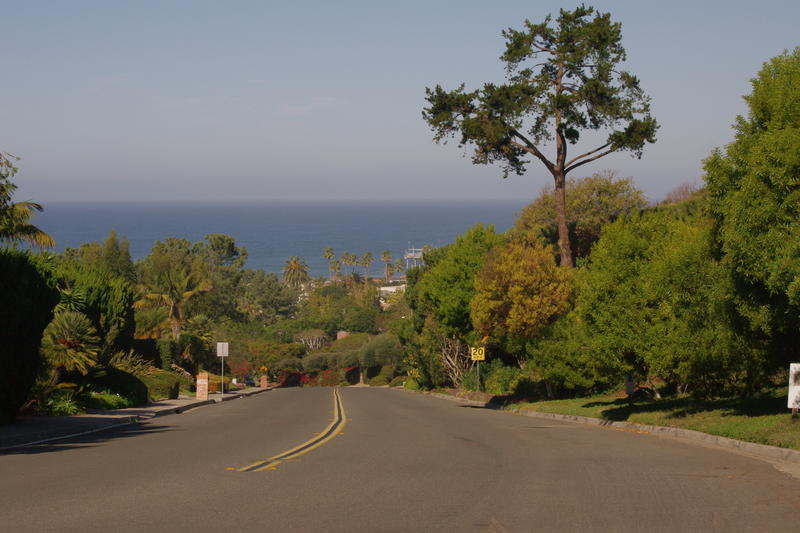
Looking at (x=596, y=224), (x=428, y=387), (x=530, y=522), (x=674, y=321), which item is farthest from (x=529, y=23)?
(x=530, y=522)

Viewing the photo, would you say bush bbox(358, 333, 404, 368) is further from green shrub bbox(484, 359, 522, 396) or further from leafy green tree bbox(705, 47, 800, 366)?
leafy green tree bbox(705, 47, 800, 366)

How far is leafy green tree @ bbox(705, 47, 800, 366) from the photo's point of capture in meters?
15.8

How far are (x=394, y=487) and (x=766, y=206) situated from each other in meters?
9.45

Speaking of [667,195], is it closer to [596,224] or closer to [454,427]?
[596,224]

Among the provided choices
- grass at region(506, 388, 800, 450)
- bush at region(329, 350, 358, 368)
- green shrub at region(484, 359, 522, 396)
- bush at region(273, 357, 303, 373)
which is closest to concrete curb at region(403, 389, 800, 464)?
grass at region(506, 388, 800, 450)

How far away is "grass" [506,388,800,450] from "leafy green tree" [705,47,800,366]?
6.09 ft

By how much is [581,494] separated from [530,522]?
2.05 metres

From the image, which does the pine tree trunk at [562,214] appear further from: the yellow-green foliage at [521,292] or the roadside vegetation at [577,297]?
the yellow-green foliage at [521,292]

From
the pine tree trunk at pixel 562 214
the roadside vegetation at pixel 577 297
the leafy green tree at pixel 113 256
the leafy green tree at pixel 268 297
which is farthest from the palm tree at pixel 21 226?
the leafy green tree at pixel 268 297

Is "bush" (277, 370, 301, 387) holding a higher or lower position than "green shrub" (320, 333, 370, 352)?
lower

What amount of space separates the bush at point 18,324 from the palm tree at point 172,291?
52295 millimetres

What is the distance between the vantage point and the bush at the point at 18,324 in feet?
67.4

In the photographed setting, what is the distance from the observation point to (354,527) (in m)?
8.60

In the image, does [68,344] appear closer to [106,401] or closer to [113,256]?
[106,401]
